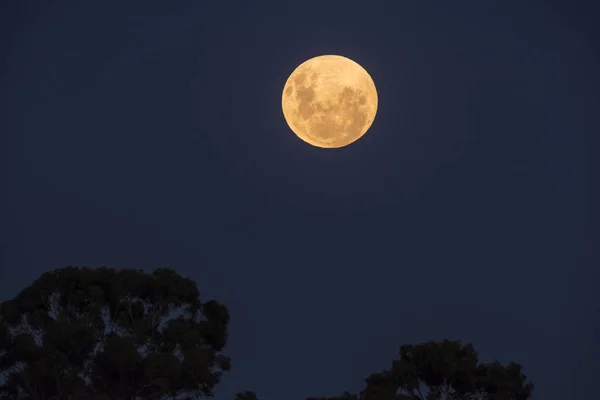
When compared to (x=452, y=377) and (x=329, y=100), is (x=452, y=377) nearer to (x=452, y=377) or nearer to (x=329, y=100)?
(x=452, y=377)

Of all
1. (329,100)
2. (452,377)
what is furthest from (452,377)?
(329,100)

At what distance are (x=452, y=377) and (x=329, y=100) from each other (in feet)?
40.2

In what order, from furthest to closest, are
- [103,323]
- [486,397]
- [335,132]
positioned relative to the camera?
[335,132], [486,397], [103,323]

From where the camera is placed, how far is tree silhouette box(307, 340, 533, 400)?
3155cm

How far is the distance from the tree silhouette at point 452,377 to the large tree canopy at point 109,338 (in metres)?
6.92

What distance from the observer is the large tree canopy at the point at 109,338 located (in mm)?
26359

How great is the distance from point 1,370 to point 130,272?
17.4ft

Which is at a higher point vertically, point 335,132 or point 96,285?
point 335,132

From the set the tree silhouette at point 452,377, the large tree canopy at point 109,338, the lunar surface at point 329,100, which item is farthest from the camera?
the lunar surface at point 329,100

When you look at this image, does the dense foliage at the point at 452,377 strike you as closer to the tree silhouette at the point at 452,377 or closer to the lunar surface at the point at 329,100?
the tree silhouette at the point at 452,377

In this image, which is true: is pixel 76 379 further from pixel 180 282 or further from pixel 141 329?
pixel 180 282

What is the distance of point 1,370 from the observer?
27359mm

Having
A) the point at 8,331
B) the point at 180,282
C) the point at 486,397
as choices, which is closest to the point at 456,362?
the point at 486,397

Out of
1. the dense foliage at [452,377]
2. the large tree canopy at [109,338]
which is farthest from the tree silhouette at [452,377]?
the large tree canopy at [109,338]
